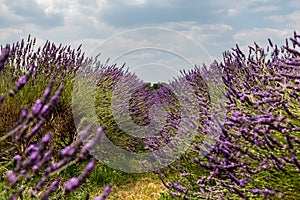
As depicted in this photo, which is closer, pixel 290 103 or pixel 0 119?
pixel 290 103

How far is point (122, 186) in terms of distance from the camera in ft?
17.3

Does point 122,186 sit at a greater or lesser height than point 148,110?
lesser

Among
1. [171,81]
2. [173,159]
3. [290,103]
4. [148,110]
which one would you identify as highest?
[171,81]

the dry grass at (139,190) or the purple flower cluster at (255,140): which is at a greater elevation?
the purple flower cluster at (255,140)

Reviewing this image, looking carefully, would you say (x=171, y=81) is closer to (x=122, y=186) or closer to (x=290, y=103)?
(x=122, y=186)

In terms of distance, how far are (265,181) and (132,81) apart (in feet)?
14.4

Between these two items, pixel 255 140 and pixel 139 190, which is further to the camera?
pixel 139 190

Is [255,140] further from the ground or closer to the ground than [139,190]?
further from the ground

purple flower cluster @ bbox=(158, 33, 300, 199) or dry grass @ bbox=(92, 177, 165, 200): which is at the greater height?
purple flower cluster @ bbox=(158, 33, 300, 199)

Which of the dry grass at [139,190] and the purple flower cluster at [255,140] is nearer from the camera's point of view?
the purple flower cluster at [255,140]

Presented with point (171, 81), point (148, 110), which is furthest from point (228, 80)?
point (171, 81)

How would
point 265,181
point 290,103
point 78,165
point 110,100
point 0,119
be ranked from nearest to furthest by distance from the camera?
point 265,181
point 290,103
point 0,119
point 78,165
point 110,100

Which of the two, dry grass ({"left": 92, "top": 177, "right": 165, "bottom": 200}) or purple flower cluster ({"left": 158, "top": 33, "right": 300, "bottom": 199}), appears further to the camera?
dry grass ({"left": 92, "top": 177, "right": 165, "bottom": 200})

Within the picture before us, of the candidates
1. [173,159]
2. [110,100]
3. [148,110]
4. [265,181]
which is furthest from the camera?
[148,110]
